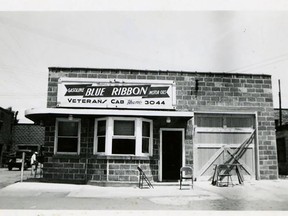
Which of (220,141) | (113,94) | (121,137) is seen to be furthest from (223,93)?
(121,137)

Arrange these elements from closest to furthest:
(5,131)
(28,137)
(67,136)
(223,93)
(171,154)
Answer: (67,136)
(171,154)
(223,93)
(5,131)
(28,137)

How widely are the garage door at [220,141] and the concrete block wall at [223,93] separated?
1.08 feet

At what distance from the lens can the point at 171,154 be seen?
47.7 ft

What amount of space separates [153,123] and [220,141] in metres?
3.03

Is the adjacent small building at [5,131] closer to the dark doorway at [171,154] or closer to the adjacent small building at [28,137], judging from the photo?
the adjacent small building at [28,137]

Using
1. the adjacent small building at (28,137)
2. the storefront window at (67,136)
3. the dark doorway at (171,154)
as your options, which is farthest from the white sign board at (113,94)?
the adjacent small building at (28,137)

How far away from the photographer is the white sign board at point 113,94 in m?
14.1

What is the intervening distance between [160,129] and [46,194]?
5.77 meters

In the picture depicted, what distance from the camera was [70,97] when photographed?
14094 millimetres

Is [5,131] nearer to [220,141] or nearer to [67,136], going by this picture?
[67,136]

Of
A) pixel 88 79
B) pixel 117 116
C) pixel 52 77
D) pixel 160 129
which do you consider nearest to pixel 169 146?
pixel 160 129

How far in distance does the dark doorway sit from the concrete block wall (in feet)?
1.40

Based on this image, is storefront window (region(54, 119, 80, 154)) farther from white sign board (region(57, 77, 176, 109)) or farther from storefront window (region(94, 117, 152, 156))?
storefront window (region(94, 117, 152, 156))
